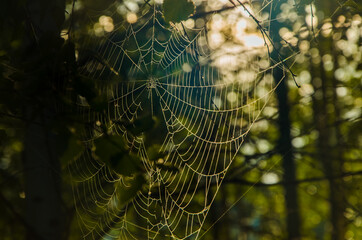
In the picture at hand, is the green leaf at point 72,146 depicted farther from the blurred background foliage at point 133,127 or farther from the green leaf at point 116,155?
the green leaf at point 116,155

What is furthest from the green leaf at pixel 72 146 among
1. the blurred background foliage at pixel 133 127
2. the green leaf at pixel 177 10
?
the green leaf at pixel 177 10

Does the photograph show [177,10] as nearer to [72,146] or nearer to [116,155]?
[116,155]

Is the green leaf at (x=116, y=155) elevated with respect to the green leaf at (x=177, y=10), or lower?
lower

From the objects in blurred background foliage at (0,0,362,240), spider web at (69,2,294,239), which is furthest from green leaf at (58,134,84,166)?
spider web at (69,2,294,239)

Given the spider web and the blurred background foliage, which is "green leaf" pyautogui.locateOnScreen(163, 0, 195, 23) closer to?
the blurred background foliage

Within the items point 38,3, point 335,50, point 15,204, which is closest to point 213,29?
point 38,3

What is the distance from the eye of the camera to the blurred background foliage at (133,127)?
80 centimetres

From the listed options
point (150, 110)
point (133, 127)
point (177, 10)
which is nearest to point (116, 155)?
point (133, 127)

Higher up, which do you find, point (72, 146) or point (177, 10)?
point (177, 10)

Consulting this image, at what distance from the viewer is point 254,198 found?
3.23 meters

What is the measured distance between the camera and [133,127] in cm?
62

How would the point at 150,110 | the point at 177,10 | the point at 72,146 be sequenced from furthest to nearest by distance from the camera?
1. the point at 150,110
2. the point at 72,146
3. the point at 177,10

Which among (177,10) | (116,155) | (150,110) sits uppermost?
(177,10)

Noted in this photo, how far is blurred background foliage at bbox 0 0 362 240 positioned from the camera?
2.62 ft
